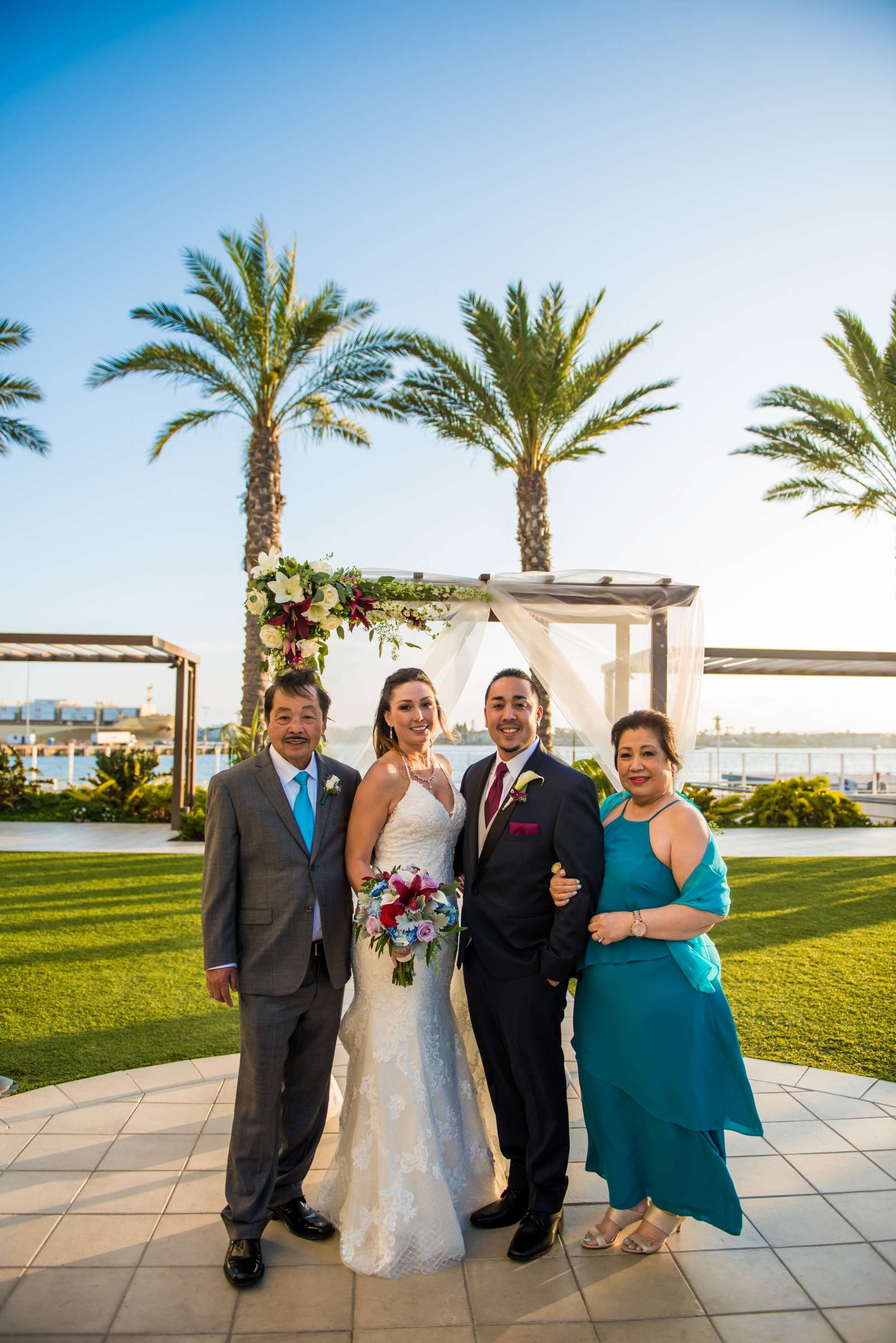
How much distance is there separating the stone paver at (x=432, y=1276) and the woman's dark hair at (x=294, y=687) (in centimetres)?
202

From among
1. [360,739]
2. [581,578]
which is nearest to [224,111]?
[581,578]

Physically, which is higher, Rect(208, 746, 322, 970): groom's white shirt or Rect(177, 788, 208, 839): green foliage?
Rect(208, 746, 322, 970): groom's white shirt

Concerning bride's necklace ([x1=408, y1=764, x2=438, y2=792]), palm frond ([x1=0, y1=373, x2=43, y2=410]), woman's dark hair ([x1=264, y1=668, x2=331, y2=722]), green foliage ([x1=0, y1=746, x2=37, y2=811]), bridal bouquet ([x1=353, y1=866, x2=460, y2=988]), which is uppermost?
palm frond ([x1=0, y1=373, x2=43, y2=410])

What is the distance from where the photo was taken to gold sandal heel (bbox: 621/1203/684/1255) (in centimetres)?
320

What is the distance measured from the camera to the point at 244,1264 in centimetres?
301

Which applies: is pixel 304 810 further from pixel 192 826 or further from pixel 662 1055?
pixel 192 826

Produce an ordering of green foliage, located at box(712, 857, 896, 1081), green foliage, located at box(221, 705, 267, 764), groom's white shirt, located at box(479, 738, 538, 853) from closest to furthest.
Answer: groom's white shirt, located at box(479, 738, 538, 853)
green foliage, located at box(712, 857, 896, 1081)
green foliage, located at box(221, 705, 267, 764)

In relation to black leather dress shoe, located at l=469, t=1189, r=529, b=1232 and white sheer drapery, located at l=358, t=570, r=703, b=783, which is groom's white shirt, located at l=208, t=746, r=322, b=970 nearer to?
black leather dress shoe, located at l=469, t=1189, r=529, b=1232

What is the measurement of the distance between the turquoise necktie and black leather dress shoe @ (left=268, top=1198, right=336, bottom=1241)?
1.43 meters

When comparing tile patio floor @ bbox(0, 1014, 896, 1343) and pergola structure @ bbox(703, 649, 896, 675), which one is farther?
pergola structure @ bbox(703, 649, 896, 675)

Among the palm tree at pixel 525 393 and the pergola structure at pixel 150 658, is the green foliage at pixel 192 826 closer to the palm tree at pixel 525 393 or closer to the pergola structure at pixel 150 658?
the pergola structure at pixel 150 658

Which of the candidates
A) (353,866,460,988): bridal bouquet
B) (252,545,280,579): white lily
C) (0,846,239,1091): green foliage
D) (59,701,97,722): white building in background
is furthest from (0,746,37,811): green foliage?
(59,701,97,722): white building in background

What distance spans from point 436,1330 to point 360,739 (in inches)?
145

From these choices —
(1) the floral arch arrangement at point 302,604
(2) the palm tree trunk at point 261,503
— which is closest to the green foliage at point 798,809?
(2) the palm tree trunk at point 261,503
